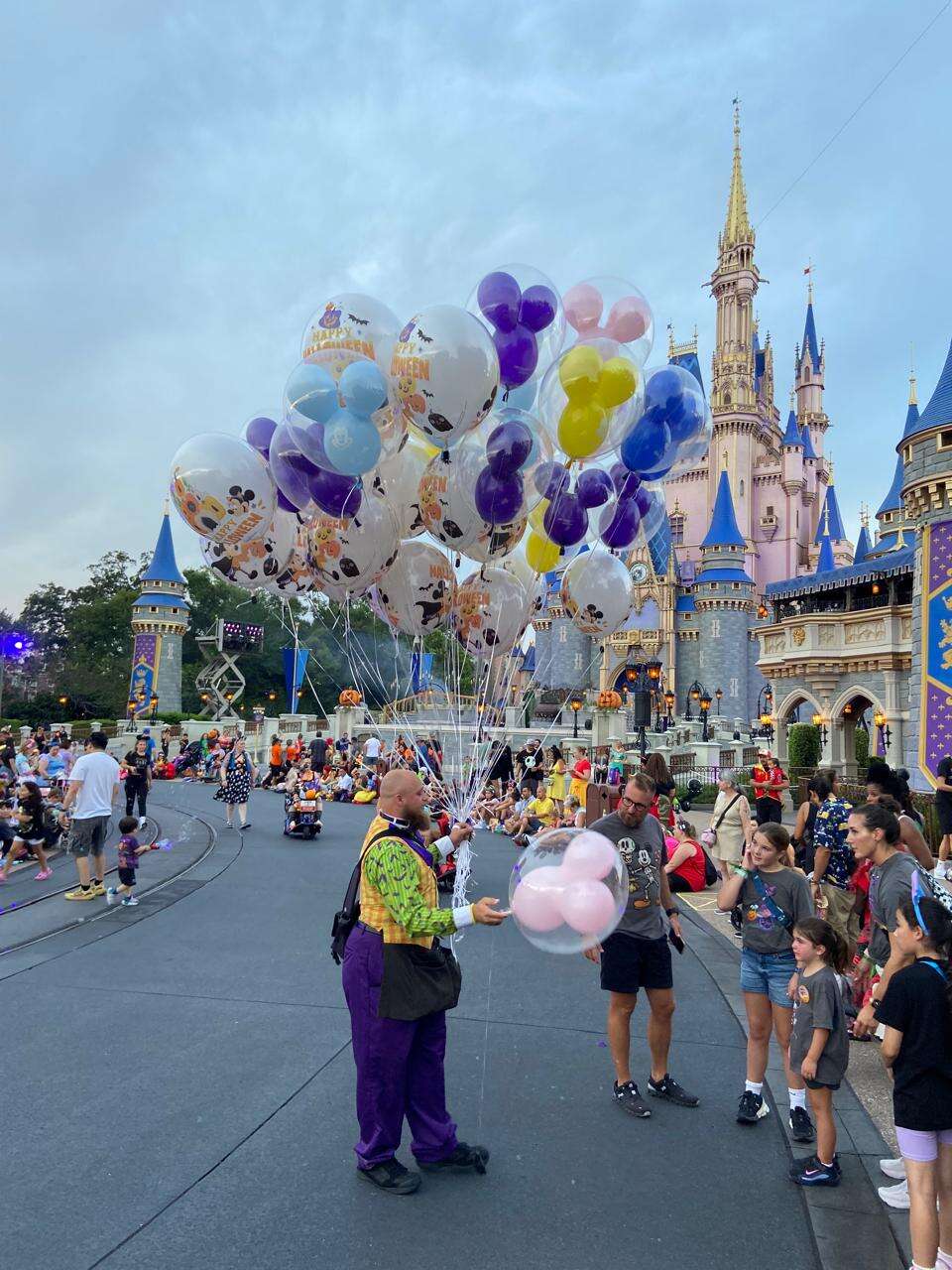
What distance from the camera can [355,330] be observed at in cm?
633

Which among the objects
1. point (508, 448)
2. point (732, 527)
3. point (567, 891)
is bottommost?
point (567, 891)

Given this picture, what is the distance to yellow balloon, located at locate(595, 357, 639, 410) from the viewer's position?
20.4 feet

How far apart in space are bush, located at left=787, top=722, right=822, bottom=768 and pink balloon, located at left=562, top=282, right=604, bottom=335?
835 inches

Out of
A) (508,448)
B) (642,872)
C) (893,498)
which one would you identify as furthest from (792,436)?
(642,872)

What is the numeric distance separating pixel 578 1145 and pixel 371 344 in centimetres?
558

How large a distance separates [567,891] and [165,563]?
4771cm

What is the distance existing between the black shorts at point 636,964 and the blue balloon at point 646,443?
4.25 m

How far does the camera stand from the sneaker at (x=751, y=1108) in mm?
3996

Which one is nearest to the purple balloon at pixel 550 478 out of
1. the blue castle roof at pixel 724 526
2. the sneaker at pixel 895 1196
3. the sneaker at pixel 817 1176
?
the sneaker at pixel 817 1176

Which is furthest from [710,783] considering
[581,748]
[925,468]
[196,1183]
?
[196,1183]

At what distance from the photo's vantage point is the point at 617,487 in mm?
7523

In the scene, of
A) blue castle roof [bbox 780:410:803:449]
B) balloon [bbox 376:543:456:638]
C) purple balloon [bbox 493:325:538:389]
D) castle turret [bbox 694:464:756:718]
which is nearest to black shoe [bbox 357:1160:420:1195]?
balloon [bbox 376:543:456:638]

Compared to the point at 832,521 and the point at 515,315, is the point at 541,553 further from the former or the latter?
the point at 832,521

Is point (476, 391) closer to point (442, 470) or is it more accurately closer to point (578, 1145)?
point (442, 470)
